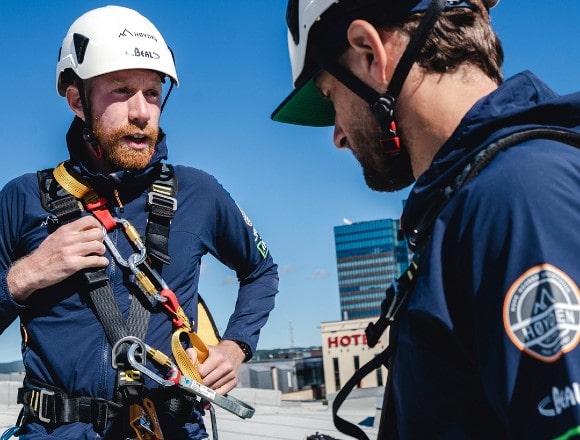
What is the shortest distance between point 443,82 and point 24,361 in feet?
7.92

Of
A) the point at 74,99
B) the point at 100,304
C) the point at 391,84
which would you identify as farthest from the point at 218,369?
the point at 391,84

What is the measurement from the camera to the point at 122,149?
3568mm

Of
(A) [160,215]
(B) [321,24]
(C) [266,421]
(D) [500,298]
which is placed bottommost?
(C) [266,421]

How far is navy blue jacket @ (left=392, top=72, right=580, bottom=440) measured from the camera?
1209 millimetres

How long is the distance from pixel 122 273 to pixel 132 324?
271 millimetres

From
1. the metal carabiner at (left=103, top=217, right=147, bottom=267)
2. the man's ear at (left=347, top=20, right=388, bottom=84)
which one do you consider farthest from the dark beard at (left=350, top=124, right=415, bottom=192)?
the metal carabiner at (left=103, top=217, right=147, bottom=267)

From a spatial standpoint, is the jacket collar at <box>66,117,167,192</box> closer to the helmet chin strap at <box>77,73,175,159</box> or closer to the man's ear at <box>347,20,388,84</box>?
the helmet chin strap at <box>77,73,175,159</box>

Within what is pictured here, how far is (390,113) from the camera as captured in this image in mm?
1813

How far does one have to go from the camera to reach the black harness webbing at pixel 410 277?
1389 mm

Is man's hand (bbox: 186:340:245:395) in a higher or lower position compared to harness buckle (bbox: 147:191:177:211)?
lower

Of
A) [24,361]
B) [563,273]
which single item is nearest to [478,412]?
[563,273]

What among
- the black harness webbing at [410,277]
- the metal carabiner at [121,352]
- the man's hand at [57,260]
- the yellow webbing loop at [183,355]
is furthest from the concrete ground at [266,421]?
the black harness webbing at [410,277]

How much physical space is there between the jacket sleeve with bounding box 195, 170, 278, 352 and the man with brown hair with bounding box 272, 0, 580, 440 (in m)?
Answer: 1.80

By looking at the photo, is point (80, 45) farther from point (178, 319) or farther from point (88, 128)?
point (178, 319)
